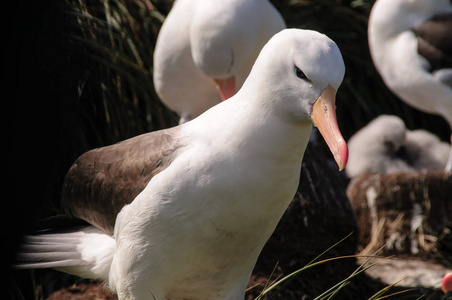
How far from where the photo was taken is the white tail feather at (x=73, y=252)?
10.1 ft

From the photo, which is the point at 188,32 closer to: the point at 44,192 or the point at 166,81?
the point at 166,81

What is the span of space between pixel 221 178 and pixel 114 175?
1.94 ft

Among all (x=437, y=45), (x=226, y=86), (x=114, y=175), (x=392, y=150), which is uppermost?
(x=114, y=175)

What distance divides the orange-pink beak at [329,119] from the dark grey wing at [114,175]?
1.81ft

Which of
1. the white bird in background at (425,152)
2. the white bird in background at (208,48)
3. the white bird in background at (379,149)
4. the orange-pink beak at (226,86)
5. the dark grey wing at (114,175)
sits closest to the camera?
the dark grey wing at (114,175)

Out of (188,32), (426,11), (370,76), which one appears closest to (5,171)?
(188,32)

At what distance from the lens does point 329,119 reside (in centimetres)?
240

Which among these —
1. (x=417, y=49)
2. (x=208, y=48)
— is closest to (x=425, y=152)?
(x=417, y=49)

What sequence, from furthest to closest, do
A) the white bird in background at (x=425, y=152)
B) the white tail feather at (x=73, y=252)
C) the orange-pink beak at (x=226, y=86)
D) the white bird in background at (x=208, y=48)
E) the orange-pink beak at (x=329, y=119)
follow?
the white bird in background at (x=425, y=152) → the orange-pink beak at (x=226, y=86) → the white bird in background at (x=208, y=48) → the white tail feather at (x=73, y=252) → the orange-pink beak at (x=329, y=119)

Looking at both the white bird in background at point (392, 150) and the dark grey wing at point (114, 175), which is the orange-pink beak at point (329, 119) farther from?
the white bird in background at point (392, 150)

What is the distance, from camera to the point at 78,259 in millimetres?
3139

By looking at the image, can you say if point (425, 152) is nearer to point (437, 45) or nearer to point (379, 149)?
point (379, 149)

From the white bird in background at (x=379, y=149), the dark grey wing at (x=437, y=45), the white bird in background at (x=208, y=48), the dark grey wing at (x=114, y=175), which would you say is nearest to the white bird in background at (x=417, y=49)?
the dark grey wing at (x=437, y=45)

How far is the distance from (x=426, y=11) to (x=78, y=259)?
13.0ft
